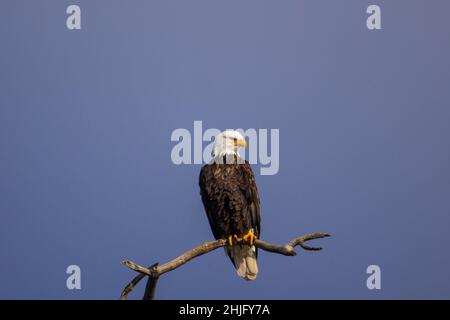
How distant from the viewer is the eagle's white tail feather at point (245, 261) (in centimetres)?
666

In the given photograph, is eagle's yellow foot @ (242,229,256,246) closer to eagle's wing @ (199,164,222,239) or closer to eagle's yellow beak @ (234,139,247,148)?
eagle's wing @ (199,164,222,239)

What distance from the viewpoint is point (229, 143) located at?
6551 mm

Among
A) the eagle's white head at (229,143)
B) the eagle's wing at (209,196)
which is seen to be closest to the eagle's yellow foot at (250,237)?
the eagle's wing at (209,196)

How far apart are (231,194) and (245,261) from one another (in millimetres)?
887

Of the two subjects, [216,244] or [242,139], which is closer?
[216,244]

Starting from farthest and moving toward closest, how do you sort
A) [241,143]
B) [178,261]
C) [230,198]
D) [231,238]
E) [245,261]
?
[245,261], [241,143], [231,238], [230,198], [178,261]

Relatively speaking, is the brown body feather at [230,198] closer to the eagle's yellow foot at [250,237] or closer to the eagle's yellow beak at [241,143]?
the eagle's yellow foot at [250,237]

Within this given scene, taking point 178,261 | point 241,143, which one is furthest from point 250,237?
point 178,261

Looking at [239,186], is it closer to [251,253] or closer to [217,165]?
[217,165]

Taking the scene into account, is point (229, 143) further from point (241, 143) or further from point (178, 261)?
point (178, 261)

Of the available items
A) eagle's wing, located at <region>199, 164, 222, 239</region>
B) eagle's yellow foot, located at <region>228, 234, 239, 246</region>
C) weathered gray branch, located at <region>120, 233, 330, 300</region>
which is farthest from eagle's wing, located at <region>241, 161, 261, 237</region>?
weathered gray branch, located at <region>120, 233, 330, 300</region>
